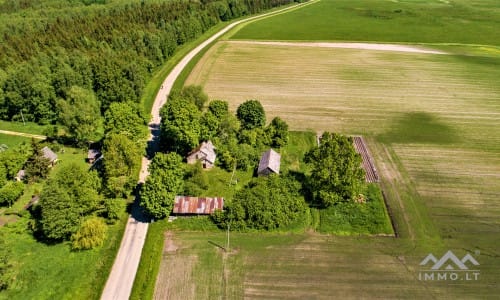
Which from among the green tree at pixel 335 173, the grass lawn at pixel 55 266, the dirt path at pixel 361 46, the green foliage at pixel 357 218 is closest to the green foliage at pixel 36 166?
the grass lawn at pixel 55 266

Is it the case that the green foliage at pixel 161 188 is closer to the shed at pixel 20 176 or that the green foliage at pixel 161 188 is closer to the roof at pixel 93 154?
the roof at pixel 93 154

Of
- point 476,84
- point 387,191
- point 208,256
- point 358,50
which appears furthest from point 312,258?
point 358,50

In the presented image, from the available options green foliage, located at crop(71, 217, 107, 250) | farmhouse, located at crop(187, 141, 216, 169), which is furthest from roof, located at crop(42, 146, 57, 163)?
farmhouse, located at crop(187, 141, 216, 169)

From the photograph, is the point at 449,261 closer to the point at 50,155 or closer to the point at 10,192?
the point at 10,192

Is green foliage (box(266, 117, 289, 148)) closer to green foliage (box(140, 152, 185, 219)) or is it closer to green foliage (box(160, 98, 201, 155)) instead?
green foliage (box(160, 98, 201, 155))

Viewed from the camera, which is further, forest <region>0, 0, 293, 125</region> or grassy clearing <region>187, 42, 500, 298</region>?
forest <region>0, 0, 293, 125</region>

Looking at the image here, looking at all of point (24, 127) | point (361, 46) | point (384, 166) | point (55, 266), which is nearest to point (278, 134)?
point (384, 166)

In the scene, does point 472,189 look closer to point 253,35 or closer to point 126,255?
point 126,255
